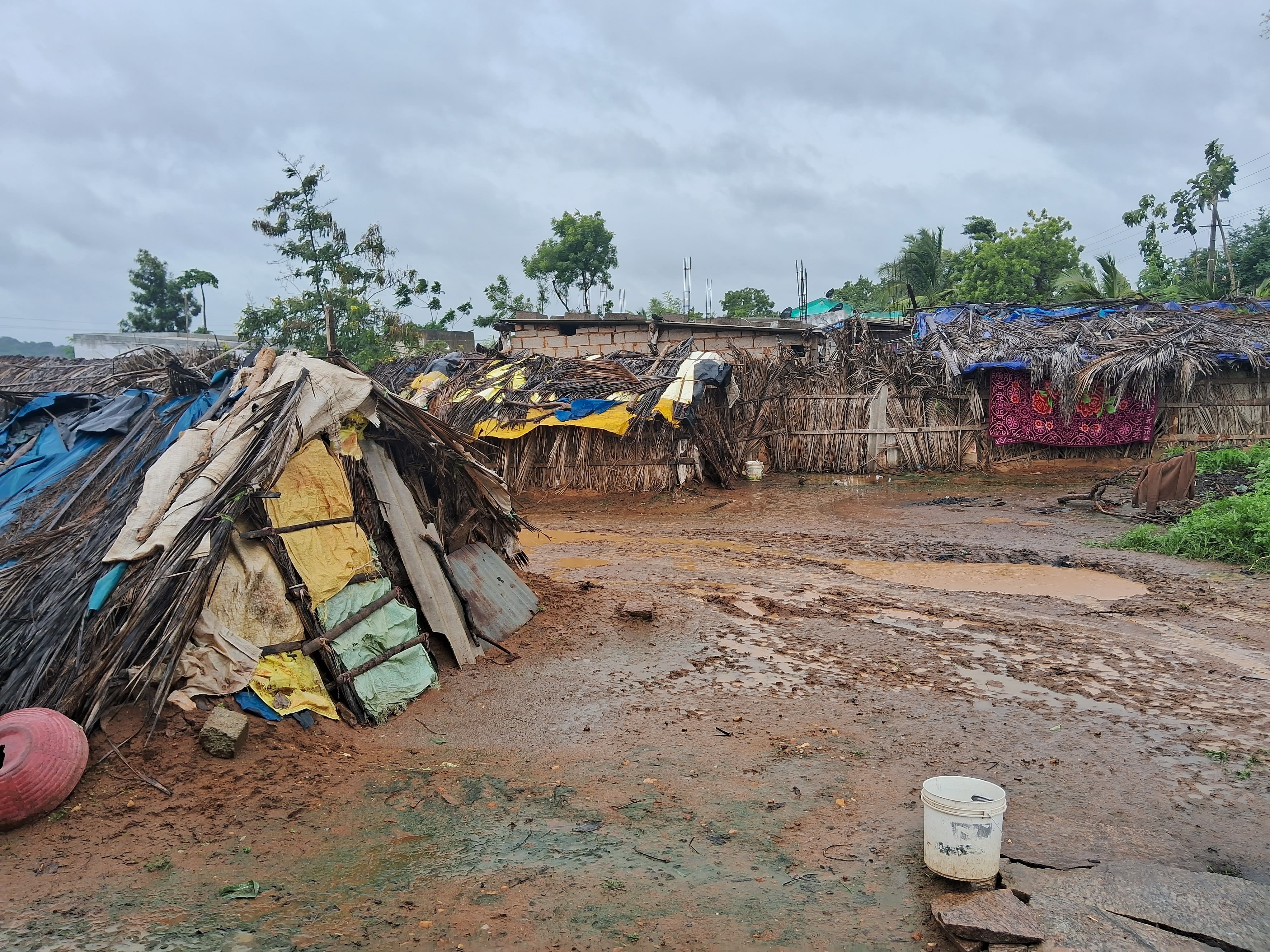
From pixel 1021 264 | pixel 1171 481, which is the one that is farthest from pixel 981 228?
pixel 1171 481

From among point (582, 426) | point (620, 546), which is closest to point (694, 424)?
point (582, 426)

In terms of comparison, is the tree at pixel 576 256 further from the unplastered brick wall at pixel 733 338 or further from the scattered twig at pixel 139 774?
the scattered twig at pixel 139 774

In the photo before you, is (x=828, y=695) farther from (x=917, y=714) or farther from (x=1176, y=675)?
(x=1176, y=675)

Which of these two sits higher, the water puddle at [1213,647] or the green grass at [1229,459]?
the green grass at [1229,459]

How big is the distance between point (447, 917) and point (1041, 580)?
7637 mm

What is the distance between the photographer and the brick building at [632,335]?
20.0 meters

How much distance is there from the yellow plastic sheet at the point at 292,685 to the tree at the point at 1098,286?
23.5 meters

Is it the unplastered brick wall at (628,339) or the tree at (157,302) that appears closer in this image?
the unplastered brick wall at (628,339)

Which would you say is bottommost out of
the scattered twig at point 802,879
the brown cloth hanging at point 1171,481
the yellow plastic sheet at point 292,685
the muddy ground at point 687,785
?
the scattered twig at point 802,879

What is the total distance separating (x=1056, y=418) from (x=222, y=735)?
16969 millimetres

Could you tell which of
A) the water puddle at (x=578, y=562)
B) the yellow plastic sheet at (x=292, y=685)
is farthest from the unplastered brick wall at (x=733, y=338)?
the yellow plastic sheet at (x=292, y=685)

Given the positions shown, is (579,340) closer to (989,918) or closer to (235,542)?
(235,542)

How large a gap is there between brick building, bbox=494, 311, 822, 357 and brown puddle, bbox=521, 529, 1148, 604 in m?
9.77

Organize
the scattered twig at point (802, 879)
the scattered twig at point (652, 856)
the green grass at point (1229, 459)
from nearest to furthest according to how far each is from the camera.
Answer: the scattered twig at point (802, 879), the scattered twig at point (652, 856), the green grass at point (1229, 459)
